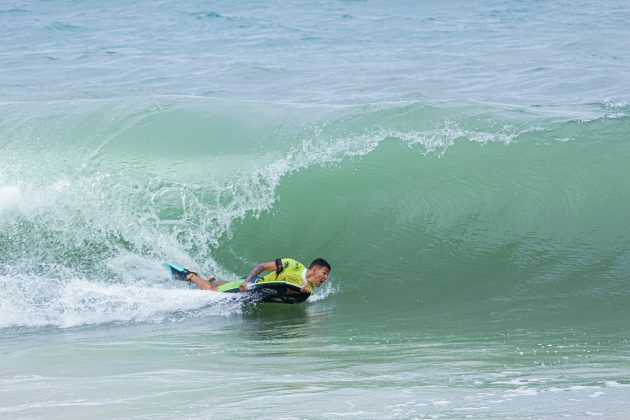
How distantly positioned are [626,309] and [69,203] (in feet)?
20.4

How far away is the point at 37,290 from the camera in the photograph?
793 cm

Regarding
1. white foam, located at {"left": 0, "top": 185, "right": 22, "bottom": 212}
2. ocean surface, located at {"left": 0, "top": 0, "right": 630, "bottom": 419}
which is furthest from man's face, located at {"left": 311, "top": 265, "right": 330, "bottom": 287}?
white foam, located at {"left": 0, "top": 185, "right": 22, "bottom": 212}

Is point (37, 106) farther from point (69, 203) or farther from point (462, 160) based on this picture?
point (462, 160)

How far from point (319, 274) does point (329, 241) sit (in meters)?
1.72

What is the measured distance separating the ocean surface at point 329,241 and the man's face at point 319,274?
323 millimetres

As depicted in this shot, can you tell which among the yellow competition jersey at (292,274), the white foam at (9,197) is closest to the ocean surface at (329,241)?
the white foam at (9,197)

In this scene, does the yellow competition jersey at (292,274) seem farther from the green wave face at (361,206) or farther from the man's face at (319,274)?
the green wave face at (361,206)

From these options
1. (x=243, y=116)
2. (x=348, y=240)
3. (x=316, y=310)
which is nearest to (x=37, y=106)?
(x=243, y=116)

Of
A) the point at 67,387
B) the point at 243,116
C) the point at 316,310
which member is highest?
the point at 243,116

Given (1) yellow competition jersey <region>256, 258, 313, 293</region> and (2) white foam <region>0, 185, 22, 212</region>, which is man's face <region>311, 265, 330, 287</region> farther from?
(2) white foam <region>0, 185, 22, 212</region>

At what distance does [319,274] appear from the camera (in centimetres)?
766

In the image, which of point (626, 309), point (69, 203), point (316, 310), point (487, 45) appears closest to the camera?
point (626, 309)

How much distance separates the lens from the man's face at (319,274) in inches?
301

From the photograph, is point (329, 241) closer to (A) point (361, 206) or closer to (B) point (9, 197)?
(A) point (361, 206)
